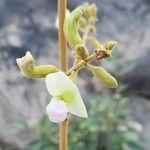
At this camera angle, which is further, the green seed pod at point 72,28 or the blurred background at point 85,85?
the blurred background at point 85,85

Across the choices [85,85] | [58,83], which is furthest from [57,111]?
[85,85]

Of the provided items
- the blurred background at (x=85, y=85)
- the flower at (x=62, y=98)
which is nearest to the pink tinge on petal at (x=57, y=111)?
the flower at (x=62, y=98)

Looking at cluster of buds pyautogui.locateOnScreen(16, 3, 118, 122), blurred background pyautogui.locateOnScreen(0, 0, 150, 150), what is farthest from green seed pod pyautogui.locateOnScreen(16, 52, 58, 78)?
blurred background pyautogui.locateOnScreen(0, 0, 150, 150)

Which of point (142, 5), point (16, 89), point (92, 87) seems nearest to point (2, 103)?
point (16, 89)

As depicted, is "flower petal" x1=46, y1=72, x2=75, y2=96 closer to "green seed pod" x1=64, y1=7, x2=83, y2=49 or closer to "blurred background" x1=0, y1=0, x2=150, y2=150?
"green seed pod" x1=64, y1=7, x2=83, y2=49

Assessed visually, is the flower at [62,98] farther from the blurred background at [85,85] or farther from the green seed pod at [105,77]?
the blurred background at [85,85]

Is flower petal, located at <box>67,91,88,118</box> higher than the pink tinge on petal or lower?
lower

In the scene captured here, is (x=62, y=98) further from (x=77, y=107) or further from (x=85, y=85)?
(x=85, y=85)
